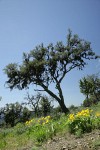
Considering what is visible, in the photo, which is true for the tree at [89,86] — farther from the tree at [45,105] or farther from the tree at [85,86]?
the tree at [45,105]

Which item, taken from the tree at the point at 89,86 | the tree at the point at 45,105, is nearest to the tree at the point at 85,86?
the tree at the point at 89,86

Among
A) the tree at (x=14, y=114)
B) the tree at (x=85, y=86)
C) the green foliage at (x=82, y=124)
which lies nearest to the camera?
the green foliage at (x=82, y=124)

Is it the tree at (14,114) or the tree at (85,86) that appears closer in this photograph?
the tree at (85,86)

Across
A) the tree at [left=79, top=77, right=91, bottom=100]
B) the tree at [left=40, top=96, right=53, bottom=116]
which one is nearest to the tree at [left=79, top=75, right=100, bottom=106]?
the tree at [left=79, top=77, right=91, bottom=100]

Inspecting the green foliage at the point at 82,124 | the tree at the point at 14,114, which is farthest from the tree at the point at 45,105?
the green foliage at the point at 82,124

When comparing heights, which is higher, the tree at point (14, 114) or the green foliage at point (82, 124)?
the tree at point (14, 114)

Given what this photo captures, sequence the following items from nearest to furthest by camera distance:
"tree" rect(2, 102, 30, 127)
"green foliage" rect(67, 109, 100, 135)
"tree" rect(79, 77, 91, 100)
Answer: "green foliage" rect(67, 109, 100, 135) < "tree" rect(79, 77, 91, 100) < "tree" rect(2, 102, 30, 127)

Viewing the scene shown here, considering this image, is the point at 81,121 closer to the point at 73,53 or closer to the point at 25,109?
the point at 73,53

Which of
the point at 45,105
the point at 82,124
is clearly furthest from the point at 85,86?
the point at 82,124

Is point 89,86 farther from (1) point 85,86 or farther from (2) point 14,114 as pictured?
(2) point 14,114

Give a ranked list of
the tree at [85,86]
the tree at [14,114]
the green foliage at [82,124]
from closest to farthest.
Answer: the green foliage at [82,124], the tree at [85,86], the tree at [14,114]

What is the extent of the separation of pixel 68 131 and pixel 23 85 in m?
29.0

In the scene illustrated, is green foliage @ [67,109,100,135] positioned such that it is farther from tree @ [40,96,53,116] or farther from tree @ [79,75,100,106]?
tree @ [40,96,53,116]

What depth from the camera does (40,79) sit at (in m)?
37.2
